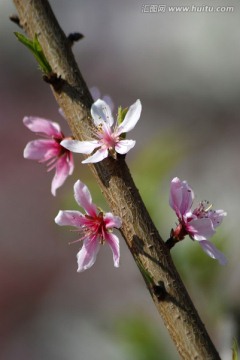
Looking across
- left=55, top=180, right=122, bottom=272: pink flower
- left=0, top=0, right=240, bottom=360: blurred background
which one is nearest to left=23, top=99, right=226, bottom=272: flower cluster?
left=55, top=180, right=122, bottom=272: pink flower

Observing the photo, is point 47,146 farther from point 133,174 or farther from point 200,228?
point 133,174

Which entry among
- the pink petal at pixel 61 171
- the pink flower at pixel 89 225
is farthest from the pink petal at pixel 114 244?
the pink petal at pixel 61 171

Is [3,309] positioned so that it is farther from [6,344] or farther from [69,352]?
[69,352]

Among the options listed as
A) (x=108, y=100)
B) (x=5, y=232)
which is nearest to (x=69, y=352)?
(x=5, y=232)

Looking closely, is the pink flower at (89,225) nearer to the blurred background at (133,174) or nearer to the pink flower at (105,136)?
the pink flower at (105,136)

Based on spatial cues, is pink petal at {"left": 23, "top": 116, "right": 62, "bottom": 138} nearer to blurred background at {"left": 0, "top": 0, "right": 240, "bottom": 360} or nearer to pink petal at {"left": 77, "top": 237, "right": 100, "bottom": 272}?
pink petal at {"left": 77, "top": 237, "right": 100, "bottom": 272}

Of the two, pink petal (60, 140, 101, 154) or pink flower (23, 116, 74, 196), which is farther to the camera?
pink flower (23, 116, 74, 196)

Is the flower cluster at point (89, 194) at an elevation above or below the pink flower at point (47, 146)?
below
